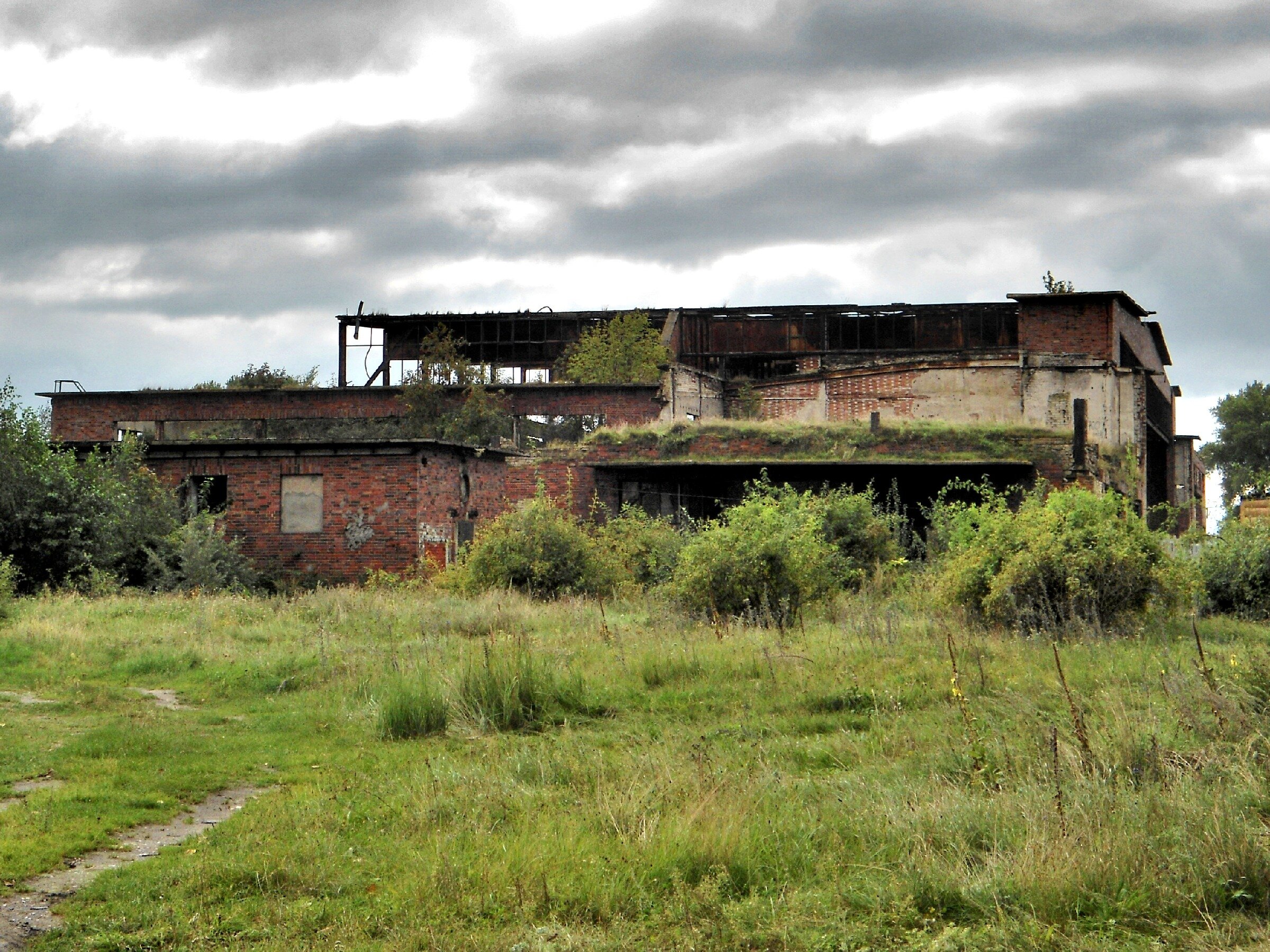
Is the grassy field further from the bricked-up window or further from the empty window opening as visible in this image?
the empty window opening

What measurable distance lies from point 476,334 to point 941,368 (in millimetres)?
20511

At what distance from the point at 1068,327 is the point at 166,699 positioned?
2975cm

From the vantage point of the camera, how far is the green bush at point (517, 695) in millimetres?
9781

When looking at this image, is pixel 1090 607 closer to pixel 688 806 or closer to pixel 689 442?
pixel 688 806

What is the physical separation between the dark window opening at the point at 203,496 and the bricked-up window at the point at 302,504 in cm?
127

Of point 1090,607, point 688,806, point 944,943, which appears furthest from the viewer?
point 1090,607

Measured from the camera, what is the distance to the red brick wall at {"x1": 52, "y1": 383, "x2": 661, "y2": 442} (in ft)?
127

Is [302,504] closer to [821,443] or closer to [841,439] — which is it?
[821,443]

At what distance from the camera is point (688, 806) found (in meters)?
6.31

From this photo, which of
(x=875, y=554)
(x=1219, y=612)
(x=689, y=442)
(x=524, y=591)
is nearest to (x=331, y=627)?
(x=524, y=591)

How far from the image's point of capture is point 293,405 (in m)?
41.3

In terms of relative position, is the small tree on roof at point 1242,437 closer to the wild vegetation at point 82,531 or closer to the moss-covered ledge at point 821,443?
the moss-covered ledge at point 821,443

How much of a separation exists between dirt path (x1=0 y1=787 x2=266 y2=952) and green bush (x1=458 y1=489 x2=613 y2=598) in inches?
435

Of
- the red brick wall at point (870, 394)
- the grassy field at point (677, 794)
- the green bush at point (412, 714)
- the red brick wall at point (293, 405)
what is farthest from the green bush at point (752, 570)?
the red brick wall at point (870, 394)
